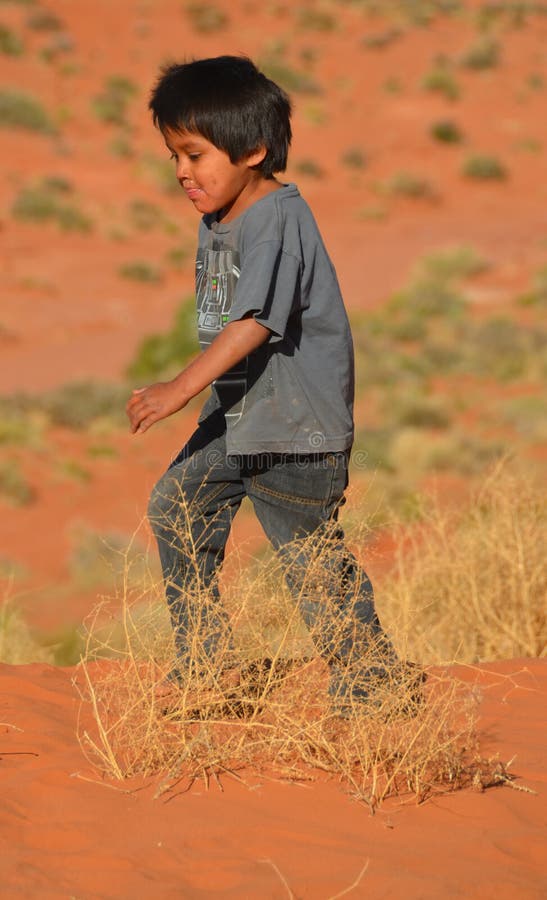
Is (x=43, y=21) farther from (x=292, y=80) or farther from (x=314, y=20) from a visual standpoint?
(x=314, y=20)

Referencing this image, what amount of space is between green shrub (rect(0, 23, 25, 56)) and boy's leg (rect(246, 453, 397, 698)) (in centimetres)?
3052

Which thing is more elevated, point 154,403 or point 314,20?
point 314,20

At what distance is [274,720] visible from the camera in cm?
331

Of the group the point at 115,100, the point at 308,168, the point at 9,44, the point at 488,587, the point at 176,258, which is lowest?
the point at 488,587

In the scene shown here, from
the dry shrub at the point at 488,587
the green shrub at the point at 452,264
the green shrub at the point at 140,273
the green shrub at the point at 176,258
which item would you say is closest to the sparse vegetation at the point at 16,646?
the dry shrub at the point at 488,587

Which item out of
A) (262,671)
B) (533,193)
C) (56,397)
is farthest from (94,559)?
(533,193)

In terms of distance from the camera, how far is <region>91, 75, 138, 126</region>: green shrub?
2783 cm

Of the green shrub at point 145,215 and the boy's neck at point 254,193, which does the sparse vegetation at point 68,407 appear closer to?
the green shrub at point 145,215

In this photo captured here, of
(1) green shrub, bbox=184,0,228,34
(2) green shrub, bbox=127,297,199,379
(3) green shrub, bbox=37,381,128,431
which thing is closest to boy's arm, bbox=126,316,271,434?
(3) green shrub, bbox=37,381,128,431

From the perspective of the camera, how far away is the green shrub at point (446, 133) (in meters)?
29.4

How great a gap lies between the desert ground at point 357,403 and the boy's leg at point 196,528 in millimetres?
97

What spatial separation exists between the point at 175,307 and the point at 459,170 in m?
11.8

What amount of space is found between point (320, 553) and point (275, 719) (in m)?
0.46

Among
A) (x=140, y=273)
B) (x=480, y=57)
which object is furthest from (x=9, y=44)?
(x=140, y=273)
